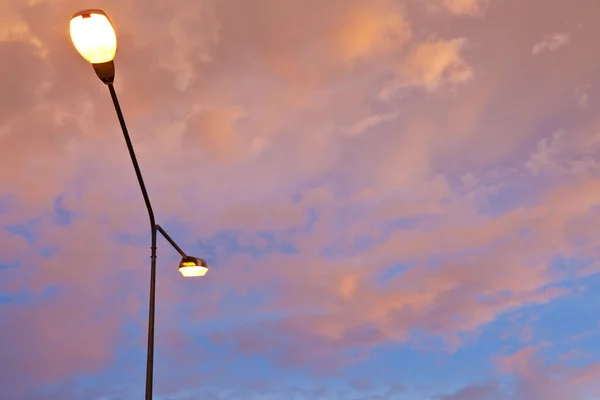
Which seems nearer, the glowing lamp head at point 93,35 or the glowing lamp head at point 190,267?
the glowing lamp head at point 93,35

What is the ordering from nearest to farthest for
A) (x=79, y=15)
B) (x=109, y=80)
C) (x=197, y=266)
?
(x=79, y=15), (x=109, y=80), (x=197, y=266)

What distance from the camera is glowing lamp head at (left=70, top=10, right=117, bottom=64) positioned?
10172 millimetres

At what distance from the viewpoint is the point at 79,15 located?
10.2 meters

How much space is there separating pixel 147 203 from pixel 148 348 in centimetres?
301

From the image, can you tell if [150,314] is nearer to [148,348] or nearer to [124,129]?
[148,348]

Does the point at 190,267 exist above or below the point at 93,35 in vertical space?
below

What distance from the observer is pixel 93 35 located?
1025 cm

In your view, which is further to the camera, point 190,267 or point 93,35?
point 190,267

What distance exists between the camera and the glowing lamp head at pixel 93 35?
10.2 metres

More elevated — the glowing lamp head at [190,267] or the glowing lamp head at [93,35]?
the glowing lamp head at [93,35]

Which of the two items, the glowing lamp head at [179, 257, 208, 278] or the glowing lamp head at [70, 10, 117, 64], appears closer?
the glowing lamp head at [70, 10, 117, 64]

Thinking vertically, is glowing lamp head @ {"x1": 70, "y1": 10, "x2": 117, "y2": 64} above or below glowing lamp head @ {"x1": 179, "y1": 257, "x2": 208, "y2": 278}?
above

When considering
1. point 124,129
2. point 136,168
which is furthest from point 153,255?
point 124,129

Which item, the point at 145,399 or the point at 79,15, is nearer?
the point at 79,15
